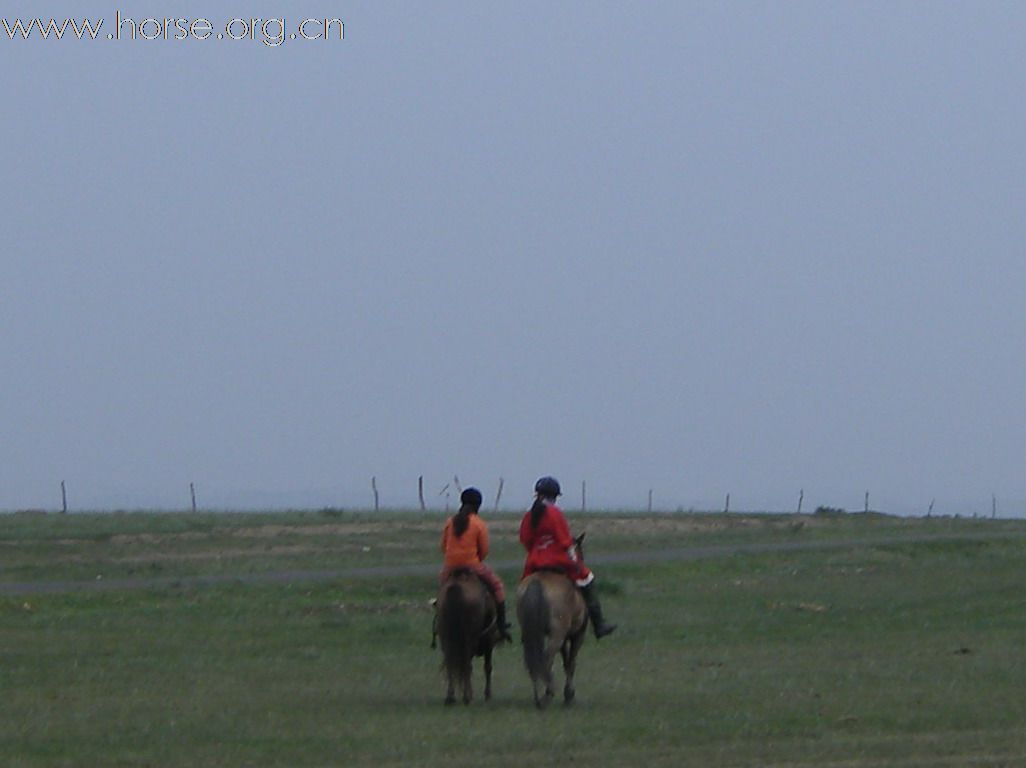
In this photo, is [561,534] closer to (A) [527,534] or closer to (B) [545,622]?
(A) [527,534]

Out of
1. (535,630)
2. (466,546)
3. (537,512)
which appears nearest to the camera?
(535,630)

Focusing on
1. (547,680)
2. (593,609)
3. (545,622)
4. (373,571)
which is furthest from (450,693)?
(373,571)

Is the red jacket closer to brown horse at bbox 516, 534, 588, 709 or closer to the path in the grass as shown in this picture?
brown horse at bbox 516, 534, 588, 709

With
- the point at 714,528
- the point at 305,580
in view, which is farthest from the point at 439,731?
the point at 714,528

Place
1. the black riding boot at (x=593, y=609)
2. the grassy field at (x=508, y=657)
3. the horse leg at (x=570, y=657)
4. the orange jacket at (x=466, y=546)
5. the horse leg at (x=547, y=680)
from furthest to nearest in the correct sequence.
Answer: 1. the black riding boot at (x=593, y=609)
2. the orange jacket at (x=466, y=546)
3. the horse leg at (x=570, y=657)
4. the horse leg at (x=547, y=680)
5. the grassy field at (x=508, y=657)

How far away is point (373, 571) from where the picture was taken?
38.0m

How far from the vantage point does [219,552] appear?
1732 inches

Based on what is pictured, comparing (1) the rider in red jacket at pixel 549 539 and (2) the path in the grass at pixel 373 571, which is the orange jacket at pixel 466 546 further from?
(2) the path in the grass at pixel 373 571

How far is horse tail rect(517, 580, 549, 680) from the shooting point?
708 inches

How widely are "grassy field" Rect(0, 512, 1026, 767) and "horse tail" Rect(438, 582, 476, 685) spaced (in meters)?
0.46


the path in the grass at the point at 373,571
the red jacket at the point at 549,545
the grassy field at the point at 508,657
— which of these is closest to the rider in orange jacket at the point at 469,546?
the red jacket at the point at 549,545

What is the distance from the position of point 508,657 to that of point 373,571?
524 inches

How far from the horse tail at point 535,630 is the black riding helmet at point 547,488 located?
1.02 metres

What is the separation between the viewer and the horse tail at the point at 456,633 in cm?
1828
